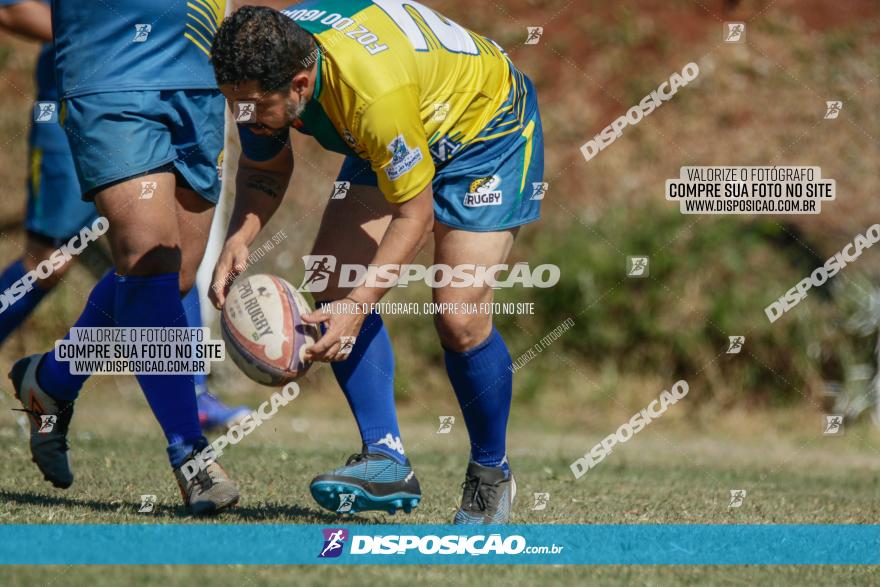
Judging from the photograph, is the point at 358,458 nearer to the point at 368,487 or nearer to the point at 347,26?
the point at 368,487

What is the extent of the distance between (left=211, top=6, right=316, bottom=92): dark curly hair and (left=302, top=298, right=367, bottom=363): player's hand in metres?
0.78

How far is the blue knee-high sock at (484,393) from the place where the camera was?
479 cm

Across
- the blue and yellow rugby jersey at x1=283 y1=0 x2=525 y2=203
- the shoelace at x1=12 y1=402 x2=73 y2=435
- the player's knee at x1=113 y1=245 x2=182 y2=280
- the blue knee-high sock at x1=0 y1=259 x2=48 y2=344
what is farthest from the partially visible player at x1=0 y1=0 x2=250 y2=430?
the blue and yellow rugby jersey at x1=283 y1=0 x2=525 y2=203

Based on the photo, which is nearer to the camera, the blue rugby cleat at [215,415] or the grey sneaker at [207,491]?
the grey sneaker at [207,491]

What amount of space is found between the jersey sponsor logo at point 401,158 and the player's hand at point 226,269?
2.55ft

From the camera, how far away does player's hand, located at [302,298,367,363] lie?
4152 millimetres

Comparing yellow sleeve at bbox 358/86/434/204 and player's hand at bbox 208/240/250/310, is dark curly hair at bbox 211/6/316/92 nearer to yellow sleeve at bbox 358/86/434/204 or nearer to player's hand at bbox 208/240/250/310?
yellow sleeve at bbox 358/86/434/204

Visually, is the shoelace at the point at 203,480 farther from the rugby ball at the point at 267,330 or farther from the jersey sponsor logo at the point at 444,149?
the jersey sponsor logo at the point at 444,149

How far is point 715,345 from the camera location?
972cm

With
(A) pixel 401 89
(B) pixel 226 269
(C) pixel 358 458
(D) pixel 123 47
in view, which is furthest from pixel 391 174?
(D) pixel 123 47

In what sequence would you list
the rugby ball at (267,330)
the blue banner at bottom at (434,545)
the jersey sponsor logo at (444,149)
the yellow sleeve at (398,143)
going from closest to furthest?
the blue banner at bottom at (434,545) → the yellow sleeve at (398,143) → the rugby ball at (267,330) → the jersey sponsor logo at (444,149)

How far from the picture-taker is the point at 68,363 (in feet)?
17.0

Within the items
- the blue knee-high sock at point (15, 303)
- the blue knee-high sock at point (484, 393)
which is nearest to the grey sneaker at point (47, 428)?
the blue knee-high sock at point (15, 303)

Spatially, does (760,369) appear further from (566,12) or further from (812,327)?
(566,12)
